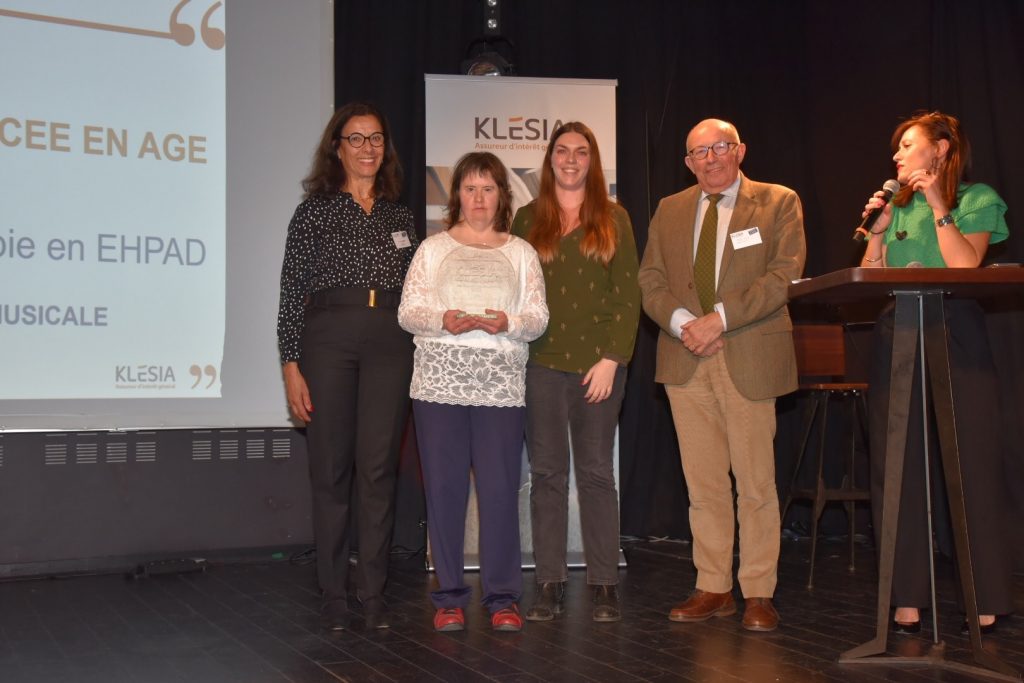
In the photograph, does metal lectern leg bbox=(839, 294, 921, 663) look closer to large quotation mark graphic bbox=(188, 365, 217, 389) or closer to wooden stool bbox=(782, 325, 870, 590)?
wooden stool bbox=(782, 325, 870, 590)

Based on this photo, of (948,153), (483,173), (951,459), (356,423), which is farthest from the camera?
(356,423)

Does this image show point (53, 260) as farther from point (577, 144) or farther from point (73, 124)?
point (577, 144)

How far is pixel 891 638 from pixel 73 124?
12.2ft

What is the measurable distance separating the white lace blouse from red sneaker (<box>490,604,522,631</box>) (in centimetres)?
66

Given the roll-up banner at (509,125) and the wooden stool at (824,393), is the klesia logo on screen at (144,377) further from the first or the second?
the wooden stool at (824,393)

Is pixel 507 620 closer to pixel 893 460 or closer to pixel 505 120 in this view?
pixel 893 460

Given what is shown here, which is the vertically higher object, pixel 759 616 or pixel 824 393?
pixel 824 393

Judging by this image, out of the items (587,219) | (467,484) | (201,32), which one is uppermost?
(201,32)

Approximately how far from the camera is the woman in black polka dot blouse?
317 centimetres

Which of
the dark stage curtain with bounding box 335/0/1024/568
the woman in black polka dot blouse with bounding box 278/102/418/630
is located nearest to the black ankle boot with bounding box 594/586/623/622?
the woman in black polka dot blouse with bounding box 278/102/418/630

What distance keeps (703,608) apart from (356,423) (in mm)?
1315

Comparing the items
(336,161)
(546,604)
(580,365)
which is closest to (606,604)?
(546,604)

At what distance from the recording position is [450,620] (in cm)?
310

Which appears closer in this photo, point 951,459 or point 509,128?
point 951,459
